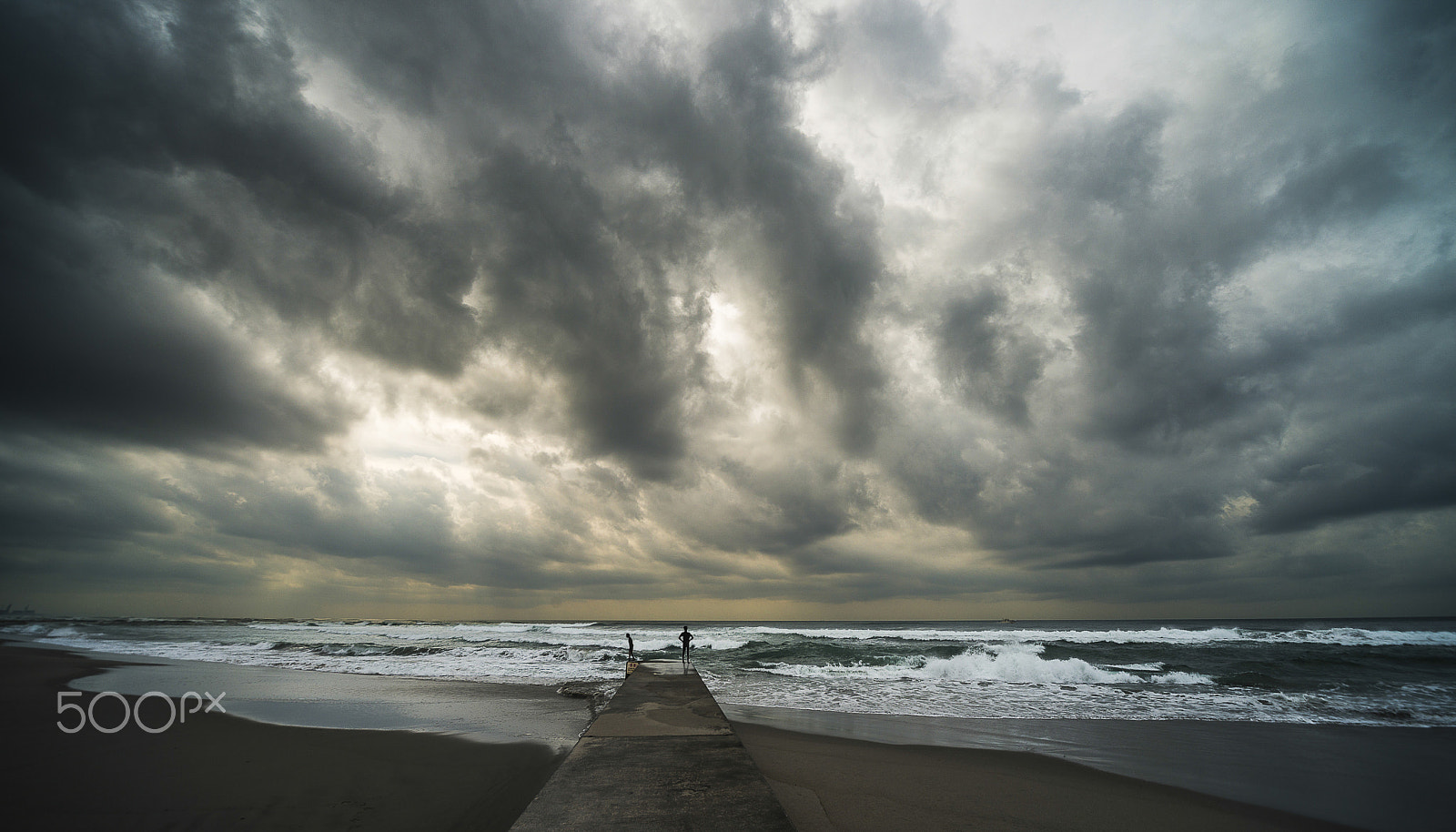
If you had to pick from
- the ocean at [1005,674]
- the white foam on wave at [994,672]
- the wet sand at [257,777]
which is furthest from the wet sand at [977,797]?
the white foam on wave at [994,672]

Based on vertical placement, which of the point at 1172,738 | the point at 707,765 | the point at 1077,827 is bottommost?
the point at 1172,738

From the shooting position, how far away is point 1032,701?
55.5 ft

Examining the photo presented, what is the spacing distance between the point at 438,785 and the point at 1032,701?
16.7m

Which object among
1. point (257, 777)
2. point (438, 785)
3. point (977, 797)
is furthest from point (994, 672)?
point (257, 777)

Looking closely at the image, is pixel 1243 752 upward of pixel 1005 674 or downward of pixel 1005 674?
upward

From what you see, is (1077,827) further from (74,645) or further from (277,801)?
→ (74,645)

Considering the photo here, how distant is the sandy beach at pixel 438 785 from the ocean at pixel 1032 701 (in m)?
1.15

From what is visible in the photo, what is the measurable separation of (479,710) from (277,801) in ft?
22.5

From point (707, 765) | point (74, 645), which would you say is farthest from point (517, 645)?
point (707, 765)

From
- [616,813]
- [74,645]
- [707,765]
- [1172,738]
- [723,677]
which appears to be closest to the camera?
[616,813]

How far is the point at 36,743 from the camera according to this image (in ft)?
32.9

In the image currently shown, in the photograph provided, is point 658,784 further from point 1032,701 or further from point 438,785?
point 1032,701

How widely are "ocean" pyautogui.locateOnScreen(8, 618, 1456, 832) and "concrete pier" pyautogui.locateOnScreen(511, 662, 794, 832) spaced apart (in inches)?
126

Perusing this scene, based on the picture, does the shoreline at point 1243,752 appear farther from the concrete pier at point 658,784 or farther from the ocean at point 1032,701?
the concrete pier at point 658,784
